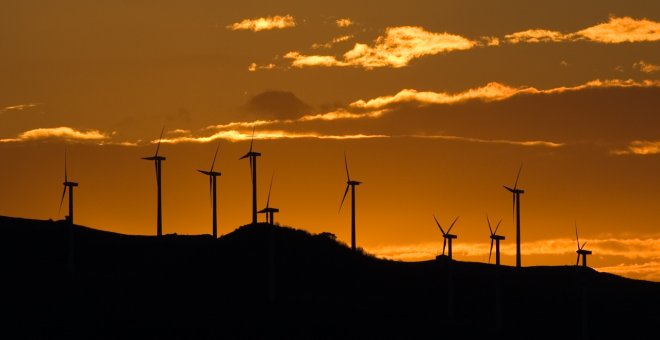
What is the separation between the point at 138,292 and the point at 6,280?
43.6 feet

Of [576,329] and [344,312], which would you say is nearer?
[344,312]

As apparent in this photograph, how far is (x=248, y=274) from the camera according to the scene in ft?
630

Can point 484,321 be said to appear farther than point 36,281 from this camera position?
Yes

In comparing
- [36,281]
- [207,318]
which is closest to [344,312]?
[207,318]

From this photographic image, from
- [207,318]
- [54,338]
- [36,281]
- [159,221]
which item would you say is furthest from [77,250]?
[54,338]

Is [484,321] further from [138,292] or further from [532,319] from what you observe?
[138,292]

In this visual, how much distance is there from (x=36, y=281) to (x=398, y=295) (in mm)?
52619

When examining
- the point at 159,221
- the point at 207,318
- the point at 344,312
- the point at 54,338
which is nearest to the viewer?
the point at 54,338

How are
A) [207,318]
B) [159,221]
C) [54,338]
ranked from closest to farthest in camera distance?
[54,338] → [207,318] → [159,221]

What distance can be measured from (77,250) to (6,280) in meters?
26.4

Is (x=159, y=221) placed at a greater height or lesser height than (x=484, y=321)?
greater

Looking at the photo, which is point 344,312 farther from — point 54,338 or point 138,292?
point 54,338

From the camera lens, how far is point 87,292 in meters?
159

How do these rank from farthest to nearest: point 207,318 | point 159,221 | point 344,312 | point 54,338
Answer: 1. point 159,221
2. point 344,312
3. point 207,318
4. point 54,338
